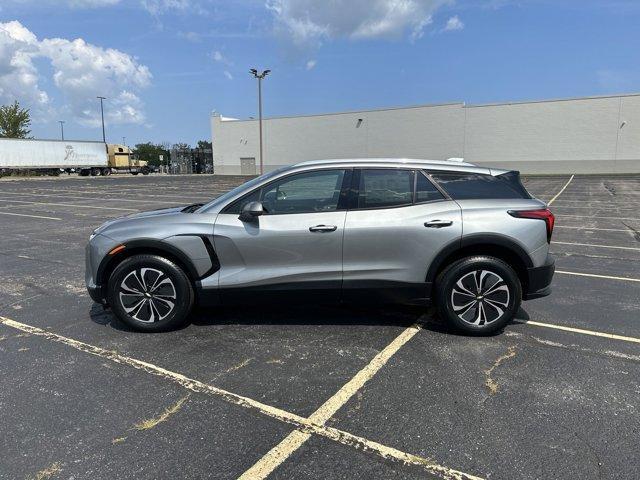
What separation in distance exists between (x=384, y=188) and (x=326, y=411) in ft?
7.21

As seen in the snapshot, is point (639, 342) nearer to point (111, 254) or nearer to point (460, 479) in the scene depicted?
point (460, 479)

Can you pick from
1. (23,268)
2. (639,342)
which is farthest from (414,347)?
(23,268)

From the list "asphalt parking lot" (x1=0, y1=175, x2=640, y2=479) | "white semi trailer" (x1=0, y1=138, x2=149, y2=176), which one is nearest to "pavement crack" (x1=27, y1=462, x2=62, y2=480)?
"asphalt parking lot" (x1=0, y1=175, x2=640, y2=479)

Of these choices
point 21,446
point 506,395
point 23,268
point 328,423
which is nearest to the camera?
point 21,446

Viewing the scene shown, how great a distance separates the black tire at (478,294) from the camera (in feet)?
14.4

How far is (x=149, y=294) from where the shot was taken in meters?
4.48

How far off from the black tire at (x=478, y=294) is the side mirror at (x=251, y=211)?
1.79 m

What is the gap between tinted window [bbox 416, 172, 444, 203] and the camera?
450cm

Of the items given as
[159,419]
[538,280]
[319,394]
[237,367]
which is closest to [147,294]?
[237,367]

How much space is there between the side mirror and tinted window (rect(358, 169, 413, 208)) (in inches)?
36.7

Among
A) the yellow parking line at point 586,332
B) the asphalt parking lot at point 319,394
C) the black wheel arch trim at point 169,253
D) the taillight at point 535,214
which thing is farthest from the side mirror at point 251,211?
the yellow parking line at point 586,332

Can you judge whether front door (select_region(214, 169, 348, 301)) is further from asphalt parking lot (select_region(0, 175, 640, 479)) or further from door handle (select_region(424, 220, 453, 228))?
door handle (select_region(424, 220, 453, 228))

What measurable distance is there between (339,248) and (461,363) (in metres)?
1.43

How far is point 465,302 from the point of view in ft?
14.5
